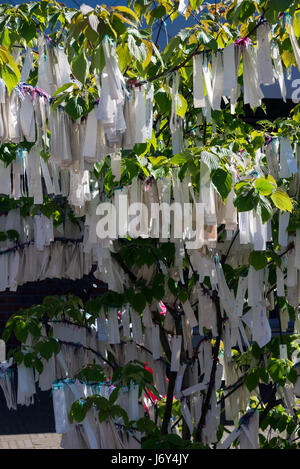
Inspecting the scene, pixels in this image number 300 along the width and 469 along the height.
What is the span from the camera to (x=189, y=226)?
2.45 meters

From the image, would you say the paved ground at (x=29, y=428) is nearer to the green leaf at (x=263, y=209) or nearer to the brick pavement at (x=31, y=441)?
the brick pavement at (x=31, y=441)

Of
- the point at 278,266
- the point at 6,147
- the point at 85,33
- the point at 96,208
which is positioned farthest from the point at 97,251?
the point at 85,33

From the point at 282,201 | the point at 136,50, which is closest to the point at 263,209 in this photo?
the point at 282,201

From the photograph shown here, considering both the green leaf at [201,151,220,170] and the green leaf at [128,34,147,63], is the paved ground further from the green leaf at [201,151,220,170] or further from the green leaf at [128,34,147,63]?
the green leaf at [128,34,147,63]

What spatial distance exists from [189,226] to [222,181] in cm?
29

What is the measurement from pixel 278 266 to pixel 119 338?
1.04 metres

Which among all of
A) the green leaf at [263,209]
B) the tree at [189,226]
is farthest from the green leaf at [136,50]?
the green leaf at [263,209]

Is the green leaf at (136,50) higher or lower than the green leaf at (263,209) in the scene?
higher

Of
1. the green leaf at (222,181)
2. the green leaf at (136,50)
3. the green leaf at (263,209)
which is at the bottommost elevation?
the green leaf at (263,209)

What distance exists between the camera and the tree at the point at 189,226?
229 cm

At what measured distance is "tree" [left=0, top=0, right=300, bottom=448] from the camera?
90.3 inches

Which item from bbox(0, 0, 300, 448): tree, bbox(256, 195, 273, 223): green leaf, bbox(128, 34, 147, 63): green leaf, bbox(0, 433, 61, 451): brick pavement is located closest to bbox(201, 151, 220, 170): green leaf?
bbox(0, 0, 300, 448): tree

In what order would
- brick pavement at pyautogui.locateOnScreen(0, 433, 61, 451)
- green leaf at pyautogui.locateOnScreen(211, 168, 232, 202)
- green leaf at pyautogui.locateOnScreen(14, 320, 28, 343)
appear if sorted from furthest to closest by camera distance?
1. brick pavement at pyautogui.locateOnScreen(0, 433, 61, 451)
2. green leaf at pyautogui.locateOnScreen(14, 320, 28, 343)
3. green leaf at pyautogui.locateOnScreen(211, 168, 232, 202)
